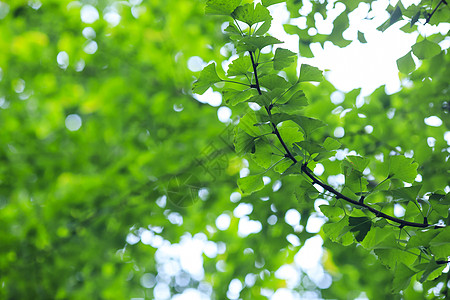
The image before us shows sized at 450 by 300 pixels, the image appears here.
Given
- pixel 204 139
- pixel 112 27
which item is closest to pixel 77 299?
pixel 204 139

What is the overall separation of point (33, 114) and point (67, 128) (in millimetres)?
360

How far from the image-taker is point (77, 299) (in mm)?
2133

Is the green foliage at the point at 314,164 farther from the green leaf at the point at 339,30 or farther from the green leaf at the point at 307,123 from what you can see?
the green leaf at the point at 339,30

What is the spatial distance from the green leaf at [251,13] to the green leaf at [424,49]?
49cm

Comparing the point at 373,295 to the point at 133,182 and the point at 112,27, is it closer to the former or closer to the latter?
the point at 133,182

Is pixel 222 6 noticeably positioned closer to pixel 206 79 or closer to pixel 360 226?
pixel 206 79

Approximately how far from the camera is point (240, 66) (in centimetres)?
66

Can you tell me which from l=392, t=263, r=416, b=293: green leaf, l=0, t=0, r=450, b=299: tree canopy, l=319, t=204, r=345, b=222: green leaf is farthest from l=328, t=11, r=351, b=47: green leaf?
l=392, t=263, r=416, b=293: green leaf

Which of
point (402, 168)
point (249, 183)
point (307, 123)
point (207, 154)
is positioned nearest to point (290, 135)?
point (307, 123)

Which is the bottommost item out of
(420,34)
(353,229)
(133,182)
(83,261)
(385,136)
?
(83,261)

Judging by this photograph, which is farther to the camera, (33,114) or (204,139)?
(33,114)

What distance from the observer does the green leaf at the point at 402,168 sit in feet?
2.33

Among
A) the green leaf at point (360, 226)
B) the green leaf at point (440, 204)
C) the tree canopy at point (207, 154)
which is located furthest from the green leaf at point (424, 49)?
the green leaf at point (360, 226)

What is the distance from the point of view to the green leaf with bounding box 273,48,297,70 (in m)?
0.67
